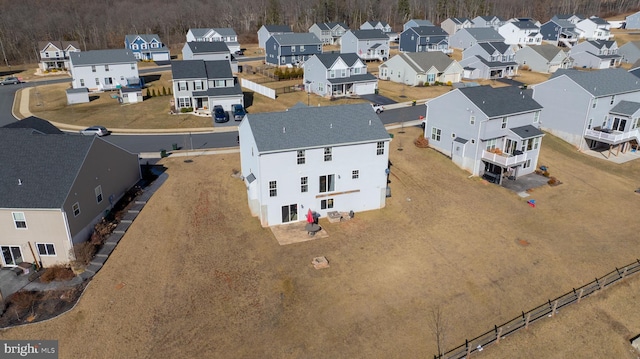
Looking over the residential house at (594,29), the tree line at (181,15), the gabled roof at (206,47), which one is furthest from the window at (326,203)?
the residential house at (594,29)

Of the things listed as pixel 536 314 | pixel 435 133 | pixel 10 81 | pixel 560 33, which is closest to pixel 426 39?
pixel 560 33

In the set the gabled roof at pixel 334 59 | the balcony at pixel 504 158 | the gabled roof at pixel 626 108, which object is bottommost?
the balcony at pixel 504 158

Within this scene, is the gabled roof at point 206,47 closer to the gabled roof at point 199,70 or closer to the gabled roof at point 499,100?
the gabled roof at point 199,70


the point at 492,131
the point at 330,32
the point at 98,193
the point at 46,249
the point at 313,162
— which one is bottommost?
the point at 46,249

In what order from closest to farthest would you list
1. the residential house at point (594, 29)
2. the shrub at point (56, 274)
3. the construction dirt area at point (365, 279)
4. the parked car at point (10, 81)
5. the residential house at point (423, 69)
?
1. the construction dirt area at point (365, 279)
2. the shrub at point (56, 274)
3. the residential house at point (423, 69)
4. the parked car at point (10, 81)
5. the residential house at point (594, 29)

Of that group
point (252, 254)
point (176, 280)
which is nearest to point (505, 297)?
point (252, 254)

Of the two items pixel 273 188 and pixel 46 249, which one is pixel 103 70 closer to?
pixel 46 249
